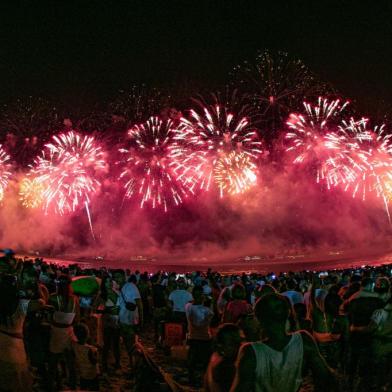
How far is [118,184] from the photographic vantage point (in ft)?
145

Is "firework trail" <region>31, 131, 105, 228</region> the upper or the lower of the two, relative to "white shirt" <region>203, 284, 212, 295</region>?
upper

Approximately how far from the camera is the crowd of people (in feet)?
12.2

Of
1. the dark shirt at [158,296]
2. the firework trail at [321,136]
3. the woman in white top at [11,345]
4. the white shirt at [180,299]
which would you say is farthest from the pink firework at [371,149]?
the woman in white top at [11,345]

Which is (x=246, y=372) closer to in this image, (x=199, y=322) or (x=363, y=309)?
(x=363, y=309)

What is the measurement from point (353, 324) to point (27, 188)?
32.9 m

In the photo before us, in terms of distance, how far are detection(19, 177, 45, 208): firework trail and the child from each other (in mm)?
28266

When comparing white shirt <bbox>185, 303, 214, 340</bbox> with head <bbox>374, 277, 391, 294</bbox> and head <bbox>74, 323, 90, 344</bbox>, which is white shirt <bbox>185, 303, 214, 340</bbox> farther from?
head <bbox>374, 277, 391, 294</bbox>

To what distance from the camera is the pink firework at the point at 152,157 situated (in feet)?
109

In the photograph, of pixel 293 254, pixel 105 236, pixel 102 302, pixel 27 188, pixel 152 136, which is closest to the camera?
pixel 102 302

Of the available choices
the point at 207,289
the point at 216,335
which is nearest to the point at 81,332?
the point at 216,335

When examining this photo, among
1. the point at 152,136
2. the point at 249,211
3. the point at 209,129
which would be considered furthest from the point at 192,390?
the point at 249,211

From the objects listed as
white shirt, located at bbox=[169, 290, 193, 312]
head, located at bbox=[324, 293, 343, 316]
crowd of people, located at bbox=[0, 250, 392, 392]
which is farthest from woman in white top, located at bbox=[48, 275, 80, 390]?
head, located at bbox=[324, 293, 343, 316]

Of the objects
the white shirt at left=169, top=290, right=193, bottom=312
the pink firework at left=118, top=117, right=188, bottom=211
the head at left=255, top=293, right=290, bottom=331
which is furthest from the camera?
the pink firework at left=118, top=117, right=188, bottom=211

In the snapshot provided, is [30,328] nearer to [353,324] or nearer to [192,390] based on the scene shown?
[192,390]
